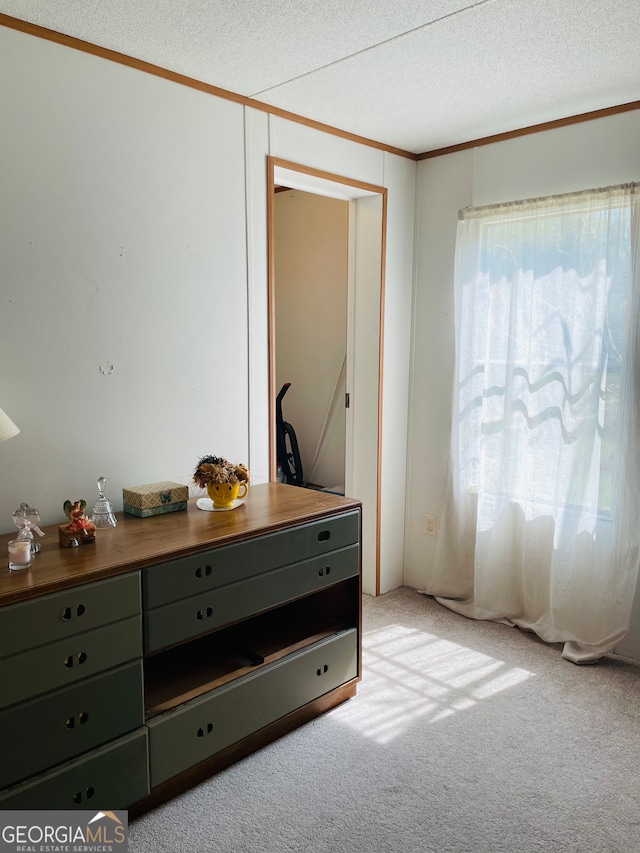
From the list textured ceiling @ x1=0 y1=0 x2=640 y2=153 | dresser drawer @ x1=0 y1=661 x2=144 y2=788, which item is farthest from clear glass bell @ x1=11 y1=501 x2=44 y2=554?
textured ceiling @ x1=0 y1=0 x2=640 y2=153

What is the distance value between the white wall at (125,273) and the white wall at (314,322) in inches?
64.2

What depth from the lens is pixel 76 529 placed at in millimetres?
1950

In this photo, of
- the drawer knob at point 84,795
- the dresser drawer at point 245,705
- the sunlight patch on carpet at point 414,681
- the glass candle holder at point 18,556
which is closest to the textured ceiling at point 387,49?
the glass candle holder at point 18,556

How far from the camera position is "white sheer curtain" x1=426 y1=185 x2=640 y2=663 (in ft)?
9.32

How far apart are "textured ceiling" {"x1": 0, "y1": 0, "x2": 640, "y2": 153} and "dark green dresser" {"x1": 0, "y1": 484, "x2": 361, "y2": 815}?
5.24 ft

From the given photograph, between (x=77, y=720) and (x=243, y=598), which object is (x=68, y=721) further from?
(x=243, y=598)

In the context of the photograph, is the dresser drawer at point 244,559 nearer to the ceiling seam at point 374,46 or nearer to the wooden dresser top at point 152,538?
the wooden dresser top at point 152,538

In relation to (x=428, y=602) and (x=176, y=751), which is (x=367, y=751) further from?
(x=428, y=602)

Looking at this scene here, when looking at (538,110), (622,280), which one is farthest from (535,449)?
(538,110)

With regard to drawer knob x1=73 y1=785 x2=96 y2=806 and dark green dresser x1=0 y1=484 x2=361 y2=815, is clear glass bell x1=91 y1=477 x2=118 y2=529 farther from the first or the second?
drawer knob x1=73 y1=785 x2=96 y2=806

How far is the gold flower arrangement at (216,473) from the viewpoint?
2.33 meters

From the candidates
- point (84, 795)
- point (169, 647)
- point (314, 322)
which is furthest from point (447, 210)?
point (84, 795)

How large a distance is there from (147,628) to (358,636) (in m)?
0.99

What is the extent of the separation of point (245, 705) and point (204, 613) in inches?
15.4
